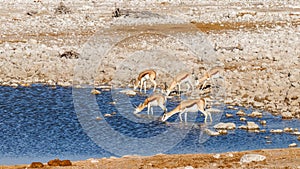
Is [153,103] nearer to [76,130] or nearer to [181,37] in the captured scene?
[76,130]

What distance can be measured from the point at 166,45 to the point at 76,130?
12.0 m

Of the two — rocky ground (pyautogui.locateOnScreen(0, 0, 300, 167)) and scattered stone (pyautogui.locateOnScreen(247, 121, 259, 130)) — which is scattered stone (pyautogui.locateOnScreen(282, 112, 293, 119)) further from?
scattered stone (pyautogui.locateOnScreen(247, 121, 259, 130))

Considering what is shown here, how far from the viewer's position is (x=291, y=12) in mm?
38719

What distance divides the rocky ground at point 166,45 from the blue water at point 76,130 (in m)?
2.16

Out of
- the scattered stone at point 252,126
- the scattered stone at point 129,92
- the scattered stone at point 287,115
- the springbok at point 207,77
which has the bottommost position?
the scattered stone at point 252,126

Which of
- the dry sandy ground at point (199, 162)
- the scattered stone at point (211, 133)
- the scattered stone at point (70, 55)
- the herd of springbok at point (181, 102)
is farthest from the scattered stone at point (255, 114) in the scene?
the scattered stone at point (70, 55)

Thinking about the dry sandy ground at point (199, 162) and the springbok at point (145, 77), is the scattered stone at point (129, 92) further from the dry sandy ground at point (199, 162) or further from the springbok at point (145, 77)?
the dry sandy ground at point (199, 162)

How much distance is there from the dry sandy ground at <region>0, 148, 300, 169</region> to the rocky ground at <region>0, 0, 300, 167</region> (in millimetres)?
4761

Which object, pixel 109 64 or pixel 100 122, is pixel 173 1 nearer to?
pixel 109 64

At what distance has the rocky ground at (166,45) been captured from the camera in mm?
19922

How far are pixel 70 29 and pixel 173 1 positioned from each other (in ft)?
53.0

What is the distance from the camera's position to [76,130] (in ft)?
49.0

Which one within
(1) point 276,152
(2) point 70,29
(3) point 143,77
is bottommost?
(1) point 276,152

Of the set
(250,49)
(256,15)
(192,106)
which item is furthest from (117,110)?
(256,15)
